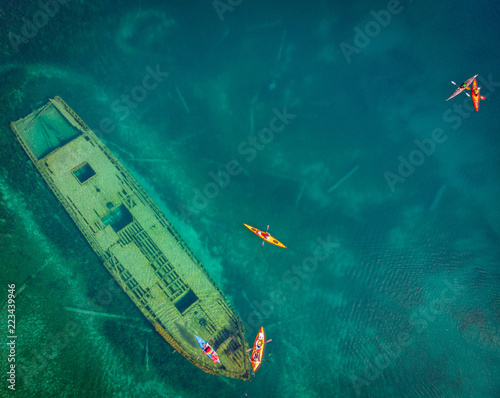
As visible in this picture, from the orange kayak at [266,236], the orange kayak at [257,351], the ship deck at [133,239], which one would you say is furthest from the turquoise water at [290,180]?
the ship deck at [133,239]

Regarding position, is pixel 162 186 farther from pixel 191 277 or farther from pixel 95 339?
pixel 95 339

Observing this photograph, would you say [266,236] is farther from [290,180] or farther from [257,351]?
[257,351]

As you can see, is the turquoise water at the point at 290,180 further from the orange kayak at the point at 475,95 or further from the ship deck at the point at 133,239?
the ship deck at the point at 133,239

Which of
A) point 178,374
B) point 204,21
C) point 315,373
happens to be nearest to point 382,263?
point 315,373

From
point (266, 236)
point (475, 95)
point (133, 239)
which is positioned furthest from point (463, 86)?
point (133, 239)

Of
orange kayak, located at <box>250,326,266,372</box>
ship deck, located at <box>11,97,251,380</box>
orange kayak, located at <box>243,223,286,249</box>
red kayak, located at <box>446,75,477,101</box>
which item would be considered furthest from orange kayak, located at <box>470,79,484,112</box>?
ship deck, located at <box>11,97,251,380</box>

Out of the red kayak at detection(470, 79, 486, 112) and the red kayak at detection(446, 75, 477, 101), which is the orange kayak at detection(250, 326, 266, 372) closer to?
the red kayak at detection(446, 75, 477, 101)
